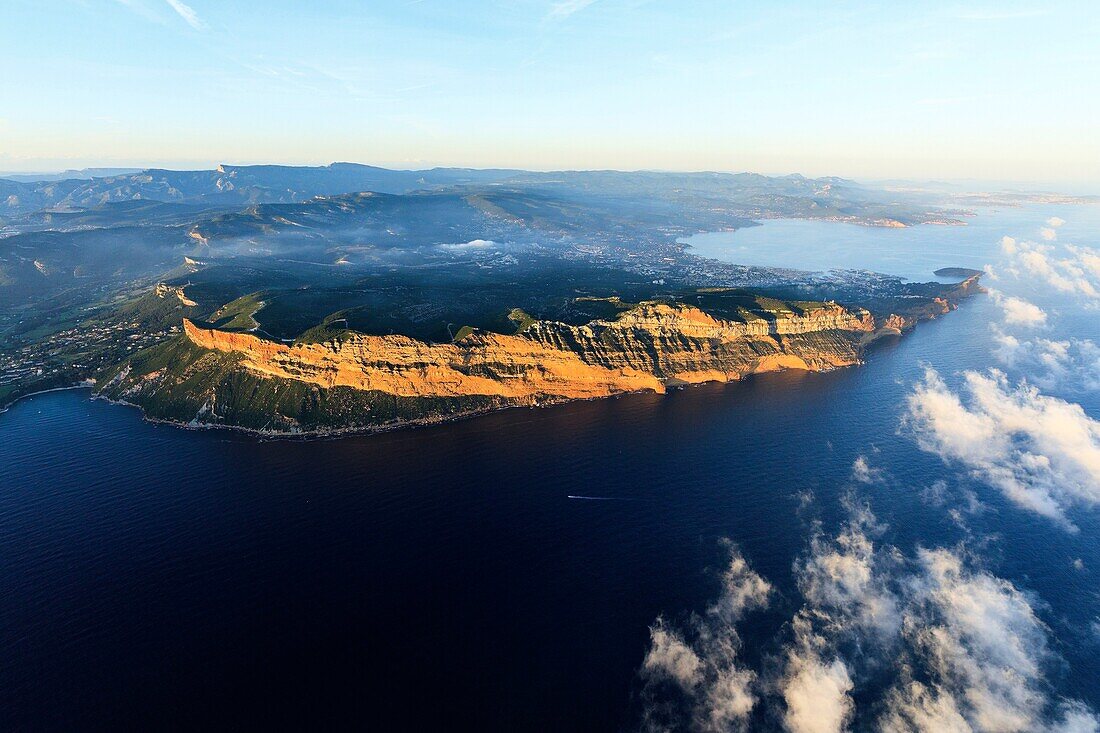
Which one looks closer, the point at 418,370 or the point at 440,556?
the point at 440,556

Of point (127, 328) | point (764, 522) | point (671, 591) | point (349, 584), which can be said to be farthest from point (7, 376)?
point (764, 522)

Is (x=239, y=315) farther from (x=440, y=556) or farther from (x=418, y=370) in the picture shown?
(x=440, y=556)

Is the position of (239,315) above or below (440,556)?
above

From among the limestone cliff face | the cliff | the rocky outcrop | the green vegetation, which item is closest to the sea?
the rocky outcrop

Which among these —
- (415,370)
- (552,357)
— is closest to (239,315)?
(415,370)

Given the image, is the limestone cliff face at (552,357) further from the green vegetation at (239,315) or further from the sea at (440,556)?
the sea at (440,556)

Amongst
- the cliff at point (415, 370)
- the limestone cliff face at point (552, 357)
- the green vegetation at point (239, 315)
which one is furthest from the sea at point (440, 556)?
the green vegetation at point (239, 315)

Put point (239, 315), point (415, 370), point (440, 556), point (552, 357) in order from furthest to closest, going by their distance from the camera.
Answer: point (239, 315) → point (552, 357) → point (415, 370) → point (440, 556)

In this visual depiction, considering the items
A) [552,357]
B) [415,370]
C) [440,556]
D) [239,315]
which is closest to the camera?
[440,556]
